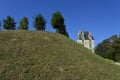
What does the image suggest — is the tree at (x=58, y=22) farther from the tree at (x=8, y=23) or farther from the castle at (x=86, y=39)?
the castle at (x=86, y=39)

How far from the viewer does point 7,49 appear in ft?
76.2

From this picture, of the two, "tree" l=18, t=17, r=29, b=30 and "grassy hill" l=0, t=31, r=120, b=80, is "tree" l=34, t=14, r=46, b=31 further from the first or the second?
"grassy hill" l=0, t=31, r=120, b=80

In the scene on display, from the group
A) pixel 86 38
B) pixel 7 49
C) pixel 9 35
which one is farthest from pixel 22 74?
pixel 86 38

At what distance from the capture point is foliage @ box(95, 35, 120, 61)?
173 ft

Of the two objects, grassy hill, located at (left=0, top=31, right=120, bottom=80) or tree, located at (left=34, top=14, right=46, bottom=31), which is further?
tree, located at (left=34, top=14, right=46, bottom=31)

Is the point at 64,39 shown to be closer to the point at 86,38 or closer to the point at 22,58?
the point at 22,58

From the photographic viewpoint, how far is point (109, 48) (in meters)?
64.5

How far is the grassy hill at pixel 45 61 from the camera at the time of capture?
18.4 metres

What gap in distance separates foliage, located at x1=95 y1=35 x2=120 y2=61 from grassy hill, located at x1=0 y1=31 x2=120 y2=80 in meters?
25.7

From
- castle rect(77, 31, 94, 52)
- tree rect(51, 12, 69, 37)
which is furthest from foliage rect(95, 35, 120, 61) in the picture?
tree rect(51, 12, 69, 37)

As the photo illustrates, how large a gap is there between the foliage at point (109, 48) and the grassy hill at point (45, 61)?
2571 cm

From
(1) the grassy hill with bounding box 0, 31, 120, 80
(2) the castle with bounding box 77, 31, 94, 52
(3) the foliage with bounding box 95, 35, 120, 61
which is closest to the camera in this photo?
(1) the grassy hill with bounding box 0, 31, 120, 80

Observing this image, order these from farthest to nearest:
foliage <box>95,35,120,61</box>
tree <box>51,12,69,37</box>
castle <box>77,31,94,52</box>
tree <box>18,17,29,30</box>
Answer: castle <box>77,31,94,52</box>, foliage <box>95,35,120,61</box>, tree <box>18,17,29,30</box>, tree <box>51,12,69,37</box>

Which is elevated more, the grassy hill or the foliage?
the foliage
